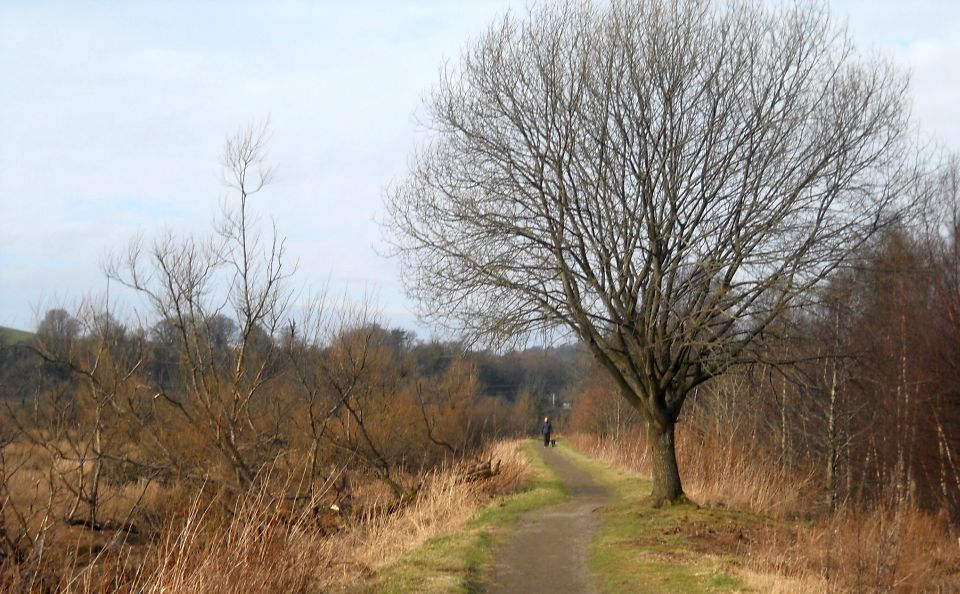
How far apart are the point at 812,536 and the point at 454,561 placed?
15.6 feet

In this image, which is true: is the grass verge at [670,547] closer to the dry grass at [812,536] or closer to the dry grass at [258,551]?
the dry grass at [812,536]

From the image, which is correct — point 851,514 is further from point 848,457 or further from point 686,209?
point 848,457

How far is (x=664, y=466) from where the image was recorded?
17000mm

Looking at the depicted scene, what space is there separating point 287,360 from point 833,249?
11.1 m

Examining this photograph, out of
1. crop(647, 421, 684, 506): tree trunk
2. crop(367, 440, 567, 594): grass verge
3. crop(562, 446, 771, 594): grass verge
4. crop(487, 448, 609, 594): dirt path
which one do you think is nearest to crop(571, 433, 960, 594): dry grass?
crop(562, 446, 771, 594): grass verge

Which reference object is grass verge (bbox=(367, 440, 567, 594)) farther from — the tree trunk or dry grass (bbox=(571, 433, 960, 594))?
dry grass (bbox=(571, 433, 960, 594))

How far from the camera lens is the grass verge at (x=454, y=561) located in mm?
9634

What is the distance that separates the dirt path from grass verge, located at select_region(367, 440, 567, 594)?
24cm

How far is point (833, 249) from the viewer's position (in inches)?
588

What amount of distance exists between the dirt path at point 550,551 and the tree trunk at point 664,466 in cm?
133

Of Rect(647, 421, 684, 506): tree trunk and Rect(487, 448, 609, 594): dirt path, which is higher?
Rect(647, 421, 684, 506): tree trunk

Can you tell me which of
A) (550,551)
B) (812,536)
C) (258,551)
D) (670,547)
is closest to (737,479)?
(670,547)

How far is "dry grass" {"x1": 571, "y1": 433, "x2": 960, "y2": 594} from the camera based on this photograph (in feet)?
30.8

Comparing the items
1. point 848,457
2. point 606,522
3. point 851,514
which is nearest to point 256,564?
point 606,522
